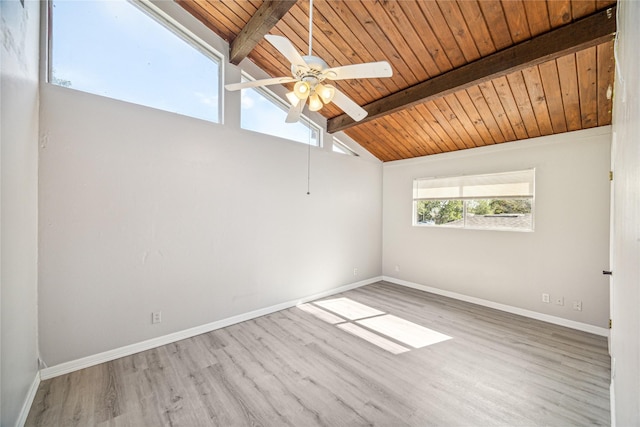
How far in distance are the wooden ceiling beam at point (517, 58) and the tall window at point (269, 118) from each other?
1.35m

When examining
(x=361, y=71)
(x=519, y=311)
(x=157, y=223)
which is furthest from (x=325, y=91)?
(x=519, y=311)

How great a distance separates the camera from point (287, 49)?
160 centimetres

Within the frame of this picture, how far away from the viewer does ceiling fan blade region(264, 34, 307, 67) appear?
4.98 feet

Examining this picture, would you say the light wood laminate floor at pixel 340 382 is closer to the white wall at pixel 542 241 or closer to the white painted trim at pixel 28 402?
the white painted trim at pixel 28 402

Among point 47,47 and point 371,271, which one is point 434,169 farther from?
point 47,47

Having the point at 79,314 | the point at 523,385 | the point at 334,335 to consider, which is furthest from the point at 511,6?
the point at 79,314

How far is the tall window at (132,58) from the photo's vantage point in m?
2.33

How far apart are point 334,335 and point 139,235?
240cm

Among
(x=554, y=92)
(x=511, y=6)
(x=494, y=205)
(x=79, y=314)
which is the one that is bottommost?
(x=79, y=314)

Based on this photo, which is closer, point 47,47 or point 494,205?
point 47,47

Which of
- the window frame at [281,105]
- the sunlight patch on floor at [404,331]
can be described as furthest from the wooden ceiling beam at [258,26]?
the sunlight patch on floor at [404,331]

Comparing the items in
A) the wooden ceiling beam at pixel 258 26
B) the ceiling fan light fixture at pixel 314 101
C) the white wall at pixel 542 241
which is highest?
the wooden ceiling beam at pixel 258 26

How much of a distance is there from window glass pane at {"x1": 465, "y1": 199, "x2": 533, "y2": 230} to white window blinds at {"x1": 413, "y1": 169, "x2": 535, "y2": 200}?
0.10m

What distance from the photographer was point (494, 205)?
12.8 ft
